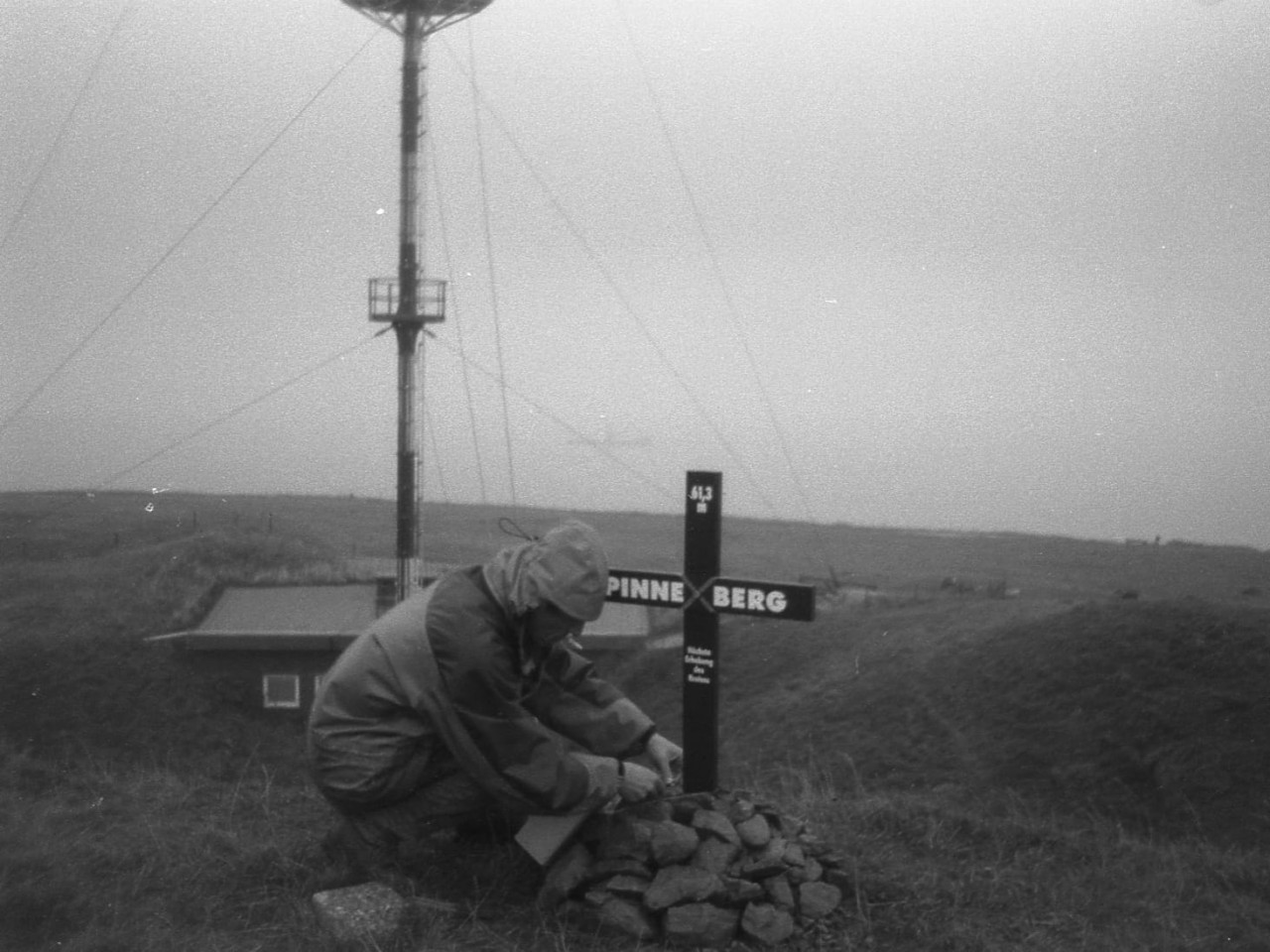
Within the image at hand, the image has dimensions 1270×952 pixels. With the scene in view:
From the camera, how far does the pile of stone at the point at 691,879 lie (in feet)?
14.6

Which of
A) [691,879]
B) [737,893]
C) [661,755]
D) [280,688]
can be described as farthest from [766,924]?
[280,688]

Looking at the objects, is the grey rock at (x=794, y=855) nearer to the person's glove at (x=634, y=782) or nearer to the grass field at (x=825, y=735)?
the grass field at (x=825, y=735)

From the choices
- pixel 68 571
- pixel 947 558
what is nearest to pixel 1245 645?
pixel 947 558

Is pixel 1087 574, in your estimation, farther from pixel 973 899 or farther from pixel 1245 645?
pixel 973 899

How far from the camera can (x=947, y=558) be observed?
18406mm

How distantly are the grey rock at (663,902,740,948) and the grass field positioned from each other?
0.24m

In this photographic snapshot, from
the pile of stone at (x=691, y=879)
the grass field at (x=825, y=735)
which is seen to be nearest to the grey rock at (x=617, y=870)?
the pile of stone at (x=691, y=879)

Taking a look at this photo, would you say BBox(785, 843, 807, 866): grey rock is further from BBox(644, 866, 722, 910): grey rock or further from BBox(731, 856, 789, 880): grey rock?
BBox(644, 866, 722, 910): grey rock

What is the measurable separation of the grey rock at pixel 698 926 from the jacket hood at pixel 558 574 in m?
1.10

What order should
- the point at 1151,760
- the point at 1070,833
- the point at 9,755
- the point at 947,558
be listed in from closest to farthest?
the point at 1070,833 < the point at 1151,760 < the point at 9,755 < the point at 947,558

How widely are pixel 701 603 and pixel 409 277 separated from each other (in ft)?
32.7

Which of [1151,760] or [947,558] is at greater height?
[947,558]

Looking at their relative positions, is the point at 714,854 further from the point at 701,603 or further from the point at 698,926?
the point at 701,603

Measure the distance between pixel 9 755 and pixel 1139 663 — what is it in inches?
441
